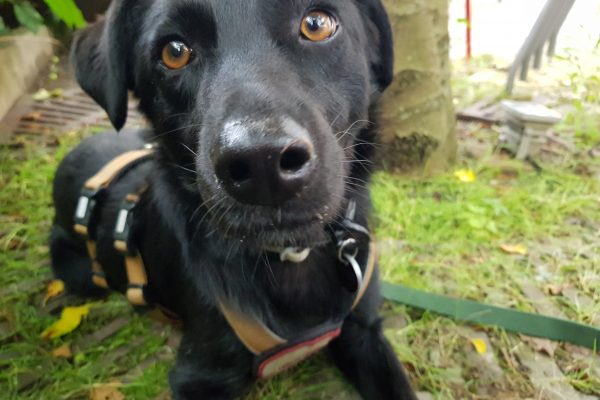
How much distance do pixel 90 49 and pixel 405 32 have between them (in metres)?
2.05

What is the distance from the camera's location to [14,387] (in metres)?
1.93

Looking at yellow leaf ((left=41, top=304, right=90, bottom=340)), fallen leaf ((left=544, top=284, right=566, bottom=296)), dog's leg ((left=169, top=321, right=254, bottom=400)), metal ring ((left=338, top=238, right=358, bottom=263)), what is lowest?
fallen leaf ((left=544, top=284, right=566, bottom=296))

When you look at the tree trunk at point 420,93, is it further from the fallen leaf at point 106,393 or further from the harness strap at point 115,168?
the fallen leaf at point 106,393

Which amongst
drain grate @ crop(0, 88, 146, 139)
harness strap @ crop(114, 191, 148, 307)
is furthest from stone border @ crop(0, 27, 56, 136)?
harness strap @ crop(114, 191, 148, 307)

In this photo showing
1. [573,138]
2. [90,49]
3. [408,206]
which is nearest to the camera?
Result: [90,49]

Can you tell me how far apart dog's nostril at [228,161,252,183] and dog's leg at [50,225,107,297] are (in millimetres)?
1656

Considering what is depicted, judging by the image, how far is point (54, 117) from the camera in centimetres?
436

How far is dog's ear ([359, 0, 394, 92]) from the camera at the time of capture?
5.63 feet

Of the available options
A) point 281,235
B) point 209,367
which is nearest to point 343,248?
point 281,235

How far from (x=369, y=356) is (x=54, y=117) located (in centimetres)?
396

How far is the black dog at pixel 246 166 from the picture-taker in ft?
3.67

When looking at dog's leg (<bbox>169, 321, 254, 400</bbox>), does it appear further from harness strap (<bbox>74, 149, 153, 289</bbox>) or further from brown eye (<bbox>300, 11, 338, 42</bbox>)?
brown eye (<bbox>300, 11, 338, 42</bbox>)

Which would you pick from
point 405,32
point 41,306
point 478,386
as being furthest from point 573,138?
point 41,306

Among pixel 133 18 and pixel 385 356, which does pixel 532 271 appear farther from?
pixel 133 18
